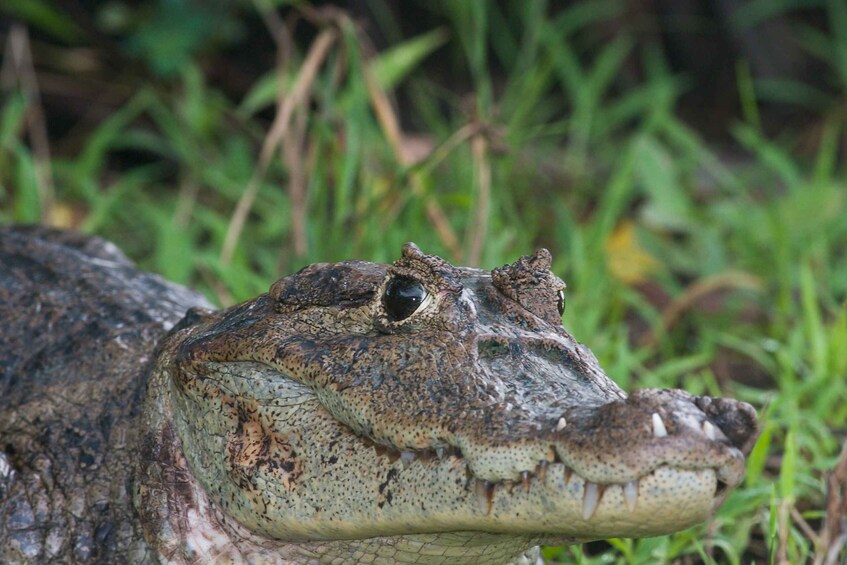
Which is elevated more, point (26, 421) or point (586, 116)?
point (586, 116)

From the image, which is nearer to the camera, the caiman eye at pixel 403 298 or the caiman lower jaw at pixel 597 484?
the caiman lower jaw at pixel 597 484

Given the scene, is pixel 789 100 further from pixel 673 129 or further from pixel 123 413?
pixel 123 413

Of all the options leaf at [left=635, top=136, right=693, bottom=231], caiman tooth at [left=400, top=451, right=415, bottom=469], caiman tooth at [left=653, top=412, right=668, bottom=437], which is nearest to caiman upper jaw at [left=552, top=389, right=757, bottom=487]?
caiman tooth at [left=653, top=412, right=668, bottom=437]

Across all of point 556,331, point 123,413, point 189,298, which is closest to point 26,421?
point 123,413

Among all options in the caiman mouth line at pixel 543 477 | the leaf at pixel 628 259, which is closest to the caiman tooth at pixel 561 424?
the caiman mouth line at pixel 543 477

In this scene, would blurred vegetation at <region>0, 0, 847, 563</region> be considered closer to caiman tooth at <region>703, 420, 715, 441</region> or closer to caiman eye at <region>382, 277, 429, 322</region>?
caiman tooth at <region>703, 420, 715, 441</region>

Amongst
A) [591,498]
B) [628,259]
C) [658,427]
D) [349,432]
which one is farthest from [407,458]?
[628,259]

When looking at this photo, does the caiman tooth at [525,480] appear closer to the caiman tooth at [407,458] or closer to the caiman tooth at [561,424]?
the caiman tooth at [561,424]
